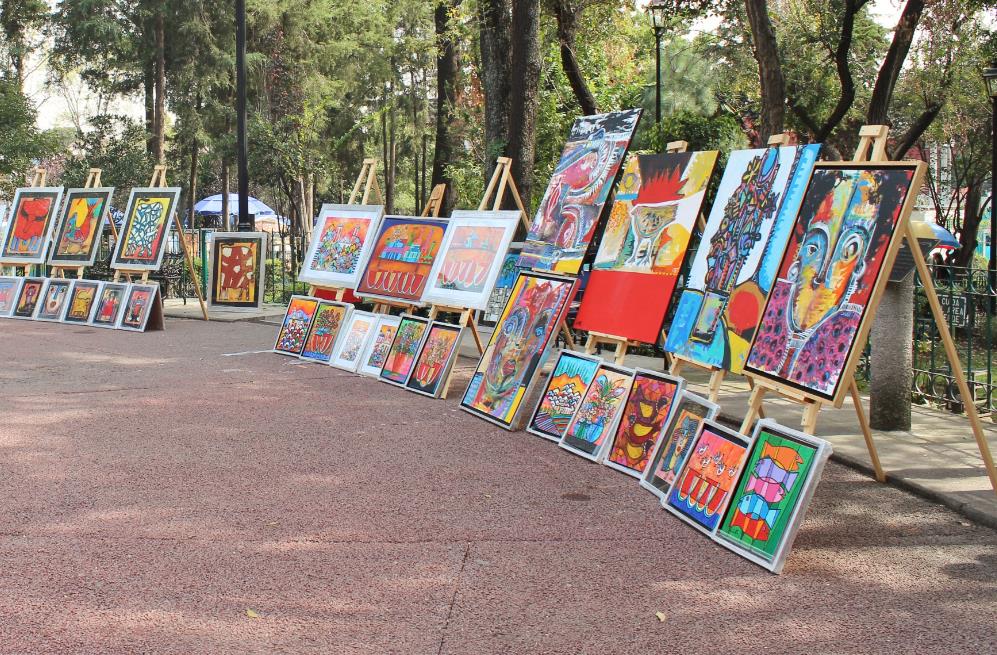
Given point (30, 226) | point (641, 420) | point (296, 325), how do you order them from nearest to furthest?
point (641, 420) → point (296, 325) → point (30, 226)

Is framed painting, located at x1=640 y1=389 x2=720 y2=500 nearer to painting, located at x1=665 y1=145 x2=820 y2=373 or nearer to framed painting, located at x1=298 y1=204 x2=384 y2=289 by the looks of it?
painting, located at x1=665 y1=145 x2=820 y2=373

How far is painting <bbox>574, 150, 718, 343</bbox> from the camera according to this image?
6.70 metres

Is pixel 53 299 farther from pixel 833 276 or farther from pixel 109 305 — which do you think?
pixel 833 276

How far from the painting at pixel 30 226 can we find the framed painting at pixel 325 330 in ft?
20.9

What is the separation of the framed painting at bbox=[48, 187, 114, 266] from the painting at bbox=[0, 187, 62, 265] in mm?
218

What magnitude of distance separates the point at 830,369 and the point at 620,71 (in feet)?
72.3

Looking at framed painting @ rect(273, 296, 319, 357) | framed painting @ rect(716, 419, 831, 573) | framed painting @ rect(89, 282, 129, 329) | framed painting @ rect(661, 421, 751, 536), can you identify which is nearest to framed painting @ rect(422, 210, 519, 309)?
framed painting @ rect(273, 296, 319, 357)

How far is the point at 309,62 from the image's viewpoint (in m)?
31.7

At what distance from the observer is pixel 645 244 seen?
7020 millimetres

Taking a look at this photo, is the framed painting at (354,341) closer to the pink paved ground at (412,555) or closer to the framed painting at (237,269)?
the pink paved ground at (412,555)

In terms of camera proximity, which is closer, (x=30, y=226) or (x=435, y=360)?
(x=435, y=360)

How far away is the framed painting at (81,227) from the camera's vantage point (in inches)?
580

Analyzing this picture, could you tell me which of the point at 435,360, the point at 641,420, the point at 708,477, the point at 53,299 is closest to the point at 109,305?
the point at 53,299

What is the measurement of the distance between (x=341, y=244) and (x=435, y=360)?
9.04 ft
